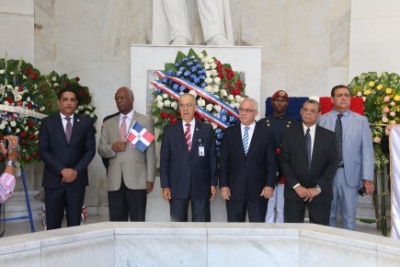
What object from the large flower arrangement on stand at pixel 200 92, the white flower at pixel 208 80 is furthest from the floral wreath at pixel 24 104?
the white flower at pixel 208 80

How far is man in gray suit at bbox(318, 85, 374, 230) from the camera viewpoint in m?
5.29

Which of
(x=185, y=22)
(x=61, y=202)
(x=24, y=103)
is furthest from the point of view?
(x=185, y=22)

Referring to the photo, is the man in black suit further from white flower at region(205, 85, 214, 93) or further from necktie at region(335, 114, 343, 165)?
white flower at region(205, 85, 214, 93)

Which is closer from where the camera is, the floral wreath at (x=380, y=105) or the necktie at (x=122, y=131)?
the necktie at (x=122, y=131)

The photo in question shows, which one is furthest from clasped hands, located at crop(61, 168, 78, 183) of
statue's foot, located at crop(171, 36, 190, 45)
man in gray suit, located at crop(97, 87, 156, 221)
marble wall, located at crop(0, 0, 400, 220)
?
marble wall, located at crop(0, 0, 400, 220)

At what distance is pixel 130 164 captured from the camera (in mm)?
5508

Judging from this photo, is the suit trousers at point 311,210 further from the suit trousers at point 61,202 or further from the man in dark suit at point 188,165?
the suit trousers at point 61,202

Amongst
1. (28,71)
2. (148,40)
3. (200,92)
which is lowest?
(200,92)

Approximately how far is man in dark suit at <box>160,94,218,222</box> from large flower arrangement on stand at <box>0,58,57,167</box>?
67.3 inches

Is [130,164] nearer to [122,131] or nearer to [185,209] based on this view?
[122,131]

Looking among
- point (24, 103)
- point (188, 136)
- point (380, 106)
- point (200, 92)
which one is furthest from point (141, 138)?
point (380, 106)

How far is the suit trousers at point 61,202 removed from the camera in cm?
545

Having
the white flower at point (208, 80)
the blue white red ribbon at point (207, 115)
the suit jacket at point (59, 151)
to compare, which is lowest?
the suit jacket at point (59, 151)

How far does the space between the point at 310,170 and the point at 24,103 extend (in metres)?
3.06
